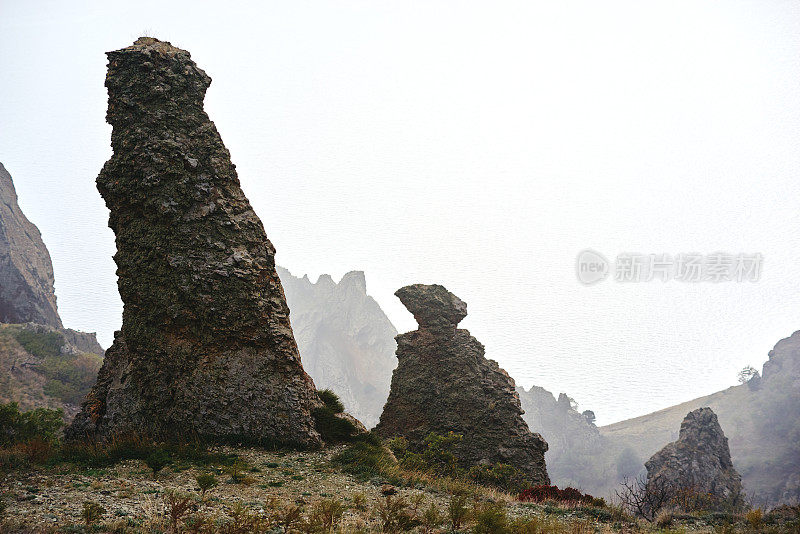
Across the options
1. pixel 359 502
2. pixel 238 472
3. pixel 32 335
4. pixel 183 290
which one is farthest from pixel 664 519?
pixel 32 335

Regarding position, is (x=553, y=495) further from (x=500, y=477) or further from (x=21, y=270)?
(x=21, y=270)

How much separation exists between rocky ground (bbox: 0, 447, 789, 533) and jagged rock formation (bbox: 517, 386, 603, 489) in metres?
83.8

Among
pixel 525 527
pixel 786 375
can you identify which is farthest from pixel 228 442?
pixel 786 375

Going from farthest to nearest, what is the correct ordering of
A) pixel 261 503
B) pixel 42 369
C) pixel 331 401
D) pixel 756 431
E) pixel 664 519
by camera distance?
pixel 756 431, pixel 42 369, pixel 331 401, pixel 664 519, pixel 261 503

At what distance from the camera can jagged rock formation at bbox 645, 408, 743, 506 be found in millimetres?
30406

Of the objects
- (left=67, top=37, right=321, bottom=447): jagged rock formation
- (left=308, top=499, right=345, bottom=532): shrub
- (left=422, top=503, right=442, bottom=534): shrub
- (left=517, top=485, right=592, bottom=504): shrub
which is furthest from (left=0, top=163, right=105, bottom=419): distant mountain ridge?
(left=422, top=503, right=442, bottom=534): shrub

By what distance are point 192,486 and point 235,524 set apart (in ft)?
13.2

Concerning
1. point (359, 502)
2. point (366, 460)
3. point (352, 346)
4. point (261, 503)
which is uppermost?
point (352, 346)

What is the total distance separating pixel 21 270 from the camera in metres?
73.8

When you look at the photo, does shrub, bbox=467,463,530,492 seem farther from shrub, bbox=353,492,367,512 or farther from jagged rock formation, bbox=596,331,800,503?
jagged rock formation, bbox=596,331,800,503

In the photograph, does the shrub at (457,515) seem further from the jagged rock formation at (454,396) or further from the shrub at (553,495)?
the jagged rock formation at (454,396)

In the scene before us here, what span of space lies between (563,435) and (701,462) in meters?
82.1

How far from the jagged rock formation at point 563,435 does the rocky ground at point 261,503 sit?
83773 millimetres

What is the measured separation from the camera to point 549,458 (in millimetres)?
106250
